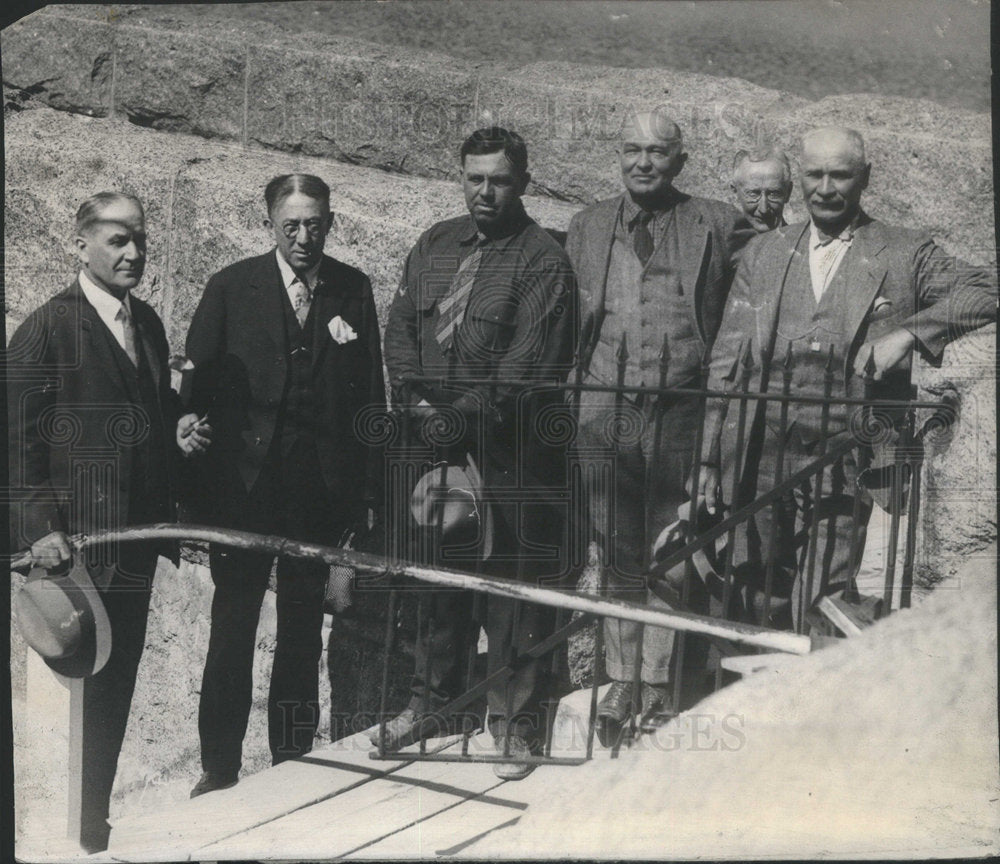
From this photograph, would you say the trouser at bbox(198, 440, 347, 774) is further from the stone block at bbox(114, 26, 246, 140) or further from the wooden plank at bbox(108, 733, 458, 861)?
the stone block at bbox(114, 26, 246, 140)

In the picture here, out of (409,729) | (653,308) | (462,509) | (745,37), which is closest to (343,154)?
(653,308)

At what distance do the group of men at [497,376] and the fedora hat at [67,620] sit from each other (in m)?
0.06

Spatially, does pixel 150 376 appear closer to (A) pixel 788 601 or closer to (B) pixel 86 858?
(B) pixel 86 858

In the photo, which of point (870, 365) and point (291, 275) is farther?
point (291, 275)

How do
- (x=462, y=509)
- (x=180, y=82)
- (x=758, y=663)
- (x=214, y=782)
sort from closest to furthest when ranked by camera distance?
1. (x=758, y=663)
2. (x=462, y=509)
3. (x=214, y=782)
4. (x=180, y=82)

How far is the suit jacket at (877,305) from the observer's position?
16.0 ft

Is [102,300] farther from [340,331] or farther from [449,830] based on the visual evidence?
[449,830]

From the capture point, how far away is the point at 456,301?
16.4ft

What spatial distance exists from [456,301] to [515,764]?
1406 millimetres

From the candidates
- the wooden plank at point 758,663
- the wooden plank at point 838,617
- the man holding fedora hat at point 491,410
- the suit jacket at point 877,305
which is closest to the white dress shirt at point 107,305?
the man holding fedora hat at point 491,410

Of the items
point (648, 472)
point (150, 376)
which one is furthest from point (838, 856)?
point (150, 376)

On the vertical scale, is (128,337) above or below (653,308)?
below

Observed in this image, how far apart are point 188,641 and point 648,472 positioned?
62.5 inches

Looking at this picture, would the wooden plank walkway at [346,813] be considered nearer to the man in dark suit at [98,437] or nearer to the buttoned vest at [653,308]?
the man in dark suit at [98,437]
